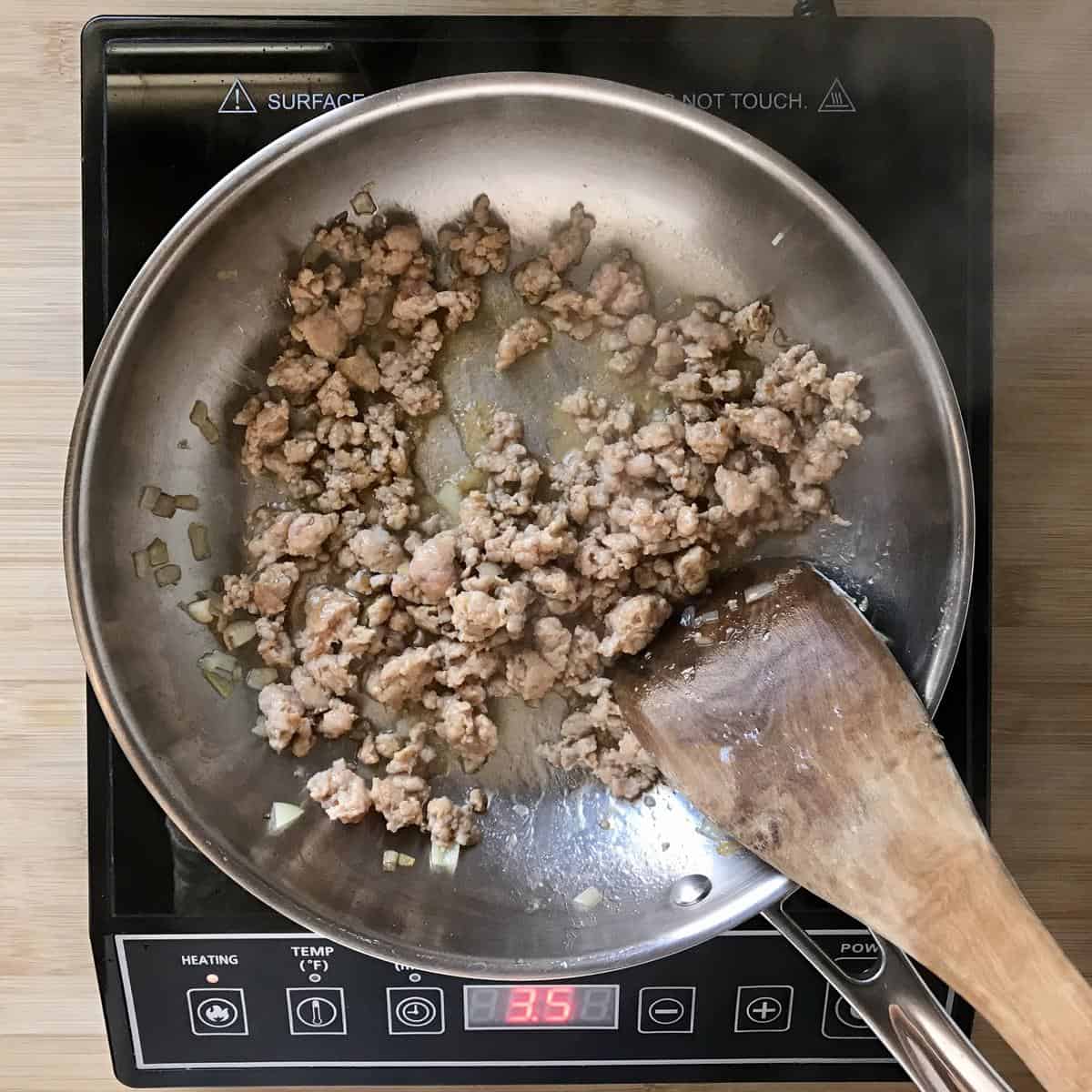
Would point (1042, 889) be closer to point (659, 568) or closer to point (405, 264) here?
point (659, 568)

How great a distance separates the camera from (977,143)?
1139mm

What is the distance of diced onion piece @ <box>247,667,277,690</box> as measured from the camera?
1.18 metres

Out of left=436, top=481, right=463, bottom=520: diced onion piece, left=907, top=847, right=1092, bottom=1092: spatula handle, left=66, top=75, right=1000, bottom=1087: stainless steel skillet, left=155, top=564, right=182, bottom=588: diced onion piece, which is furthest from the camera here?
left=436, top=481, right=463, bottom=520: diced onion piece

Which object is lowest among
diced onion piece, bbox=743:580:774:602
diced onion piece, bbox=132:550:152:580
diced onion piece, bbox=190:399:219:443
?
diced onion piece, bbox=743:580:774:602

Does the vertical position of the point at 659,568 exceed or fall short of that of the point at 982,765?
it exceeds it

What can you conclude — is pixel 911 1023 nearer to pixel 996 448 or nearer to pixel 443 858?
pixel 443 858

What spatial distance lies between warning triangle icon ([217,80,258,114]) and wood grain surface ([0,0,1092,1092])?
17cm

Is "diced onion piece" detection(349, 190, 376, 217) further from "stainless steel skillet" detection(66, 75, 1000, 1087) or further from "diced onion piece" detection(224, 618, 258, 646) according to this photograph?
"diced onion piece" detection(224, 618, 258, 646)

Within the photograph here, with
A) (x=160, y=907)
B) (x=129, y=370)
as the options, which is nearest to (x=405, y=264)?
(x=129, y=370)

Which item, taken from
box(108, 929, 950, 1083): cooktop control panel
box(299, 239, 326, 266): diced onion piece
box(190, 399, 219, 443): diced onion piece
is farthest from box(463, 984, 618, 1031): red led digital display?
box(299, 239, 326, 266): diced onion piece

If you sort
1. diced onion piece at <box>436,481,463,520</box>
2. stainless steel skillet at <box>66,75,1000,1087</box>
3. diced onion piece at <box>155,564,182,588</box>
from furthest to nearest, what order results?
diced onion piece at <box>436,481,463,520</box>, diced onion piece at <box>155,564,182,588</box>, stainless steel skillet at <box>66,75,1000,1087</box>

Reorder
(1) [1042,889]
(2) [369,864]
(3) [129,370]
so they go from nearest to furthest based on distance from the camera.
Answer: (3) [129,370], (2) [369,864], (1) [1042,889]

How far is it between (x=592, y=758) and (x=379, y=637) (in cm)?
28

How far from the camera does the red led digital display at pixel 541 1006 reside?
45.9 inches
